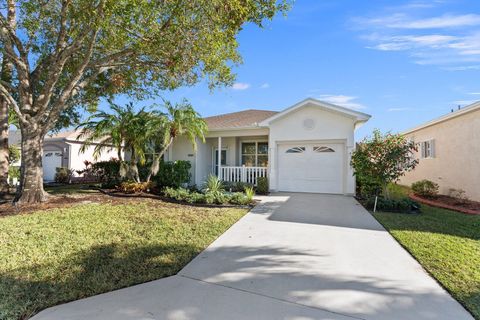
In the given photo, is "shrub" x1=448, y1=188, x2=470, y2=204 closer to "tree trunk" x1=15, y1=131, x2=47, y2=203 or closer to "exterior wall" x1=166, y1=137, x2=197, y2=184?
"exterior wall" x1=166, y1=137, x2=197, y2=184

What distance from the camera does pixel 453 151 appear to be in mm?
10859

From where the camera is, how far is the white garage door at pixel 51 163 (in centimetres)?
1938

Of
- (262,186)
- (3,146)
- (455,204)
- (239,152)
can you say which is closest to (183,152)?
(239,152)

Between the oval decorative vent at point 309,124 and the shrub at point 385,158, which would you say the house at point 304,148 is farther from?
the shrub at point 385,158

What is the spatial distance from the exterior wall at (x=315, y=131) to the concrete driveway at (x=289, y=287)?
6178mm

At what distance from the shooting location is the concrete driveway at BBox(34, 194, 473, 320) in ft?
9.27

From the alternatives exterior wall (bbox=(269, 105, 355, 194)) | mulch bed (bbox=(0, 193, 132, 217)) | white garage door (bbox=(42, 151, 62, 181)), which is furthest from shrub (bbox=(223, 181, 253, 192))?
white garage door (bbox=(42, 151, 62, 181))

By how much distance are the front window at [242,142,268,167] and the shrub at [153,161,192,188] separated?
13.2 feet

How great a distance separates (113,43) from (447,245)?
32.9 ft

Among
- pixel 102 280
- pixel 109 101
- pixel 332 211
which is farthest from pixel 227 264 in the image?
pixel 109 101

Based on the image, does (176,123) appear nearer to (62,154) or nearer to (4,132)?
(4,132)

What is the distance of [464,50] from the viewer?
9617 mm

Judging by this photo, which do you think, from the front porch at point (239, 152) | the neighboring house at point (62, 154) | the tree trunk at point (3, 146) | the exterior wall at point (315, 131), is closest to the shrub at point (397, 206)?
the exterior wall at point (315, 131)

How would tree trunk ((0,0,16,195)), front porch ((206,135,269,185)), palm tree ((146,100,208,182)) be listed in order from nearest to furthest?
tree trunk ((0,0,16,195)) → palm tree ((146,100,208,182)) → front porch ((206,135,269,185))
